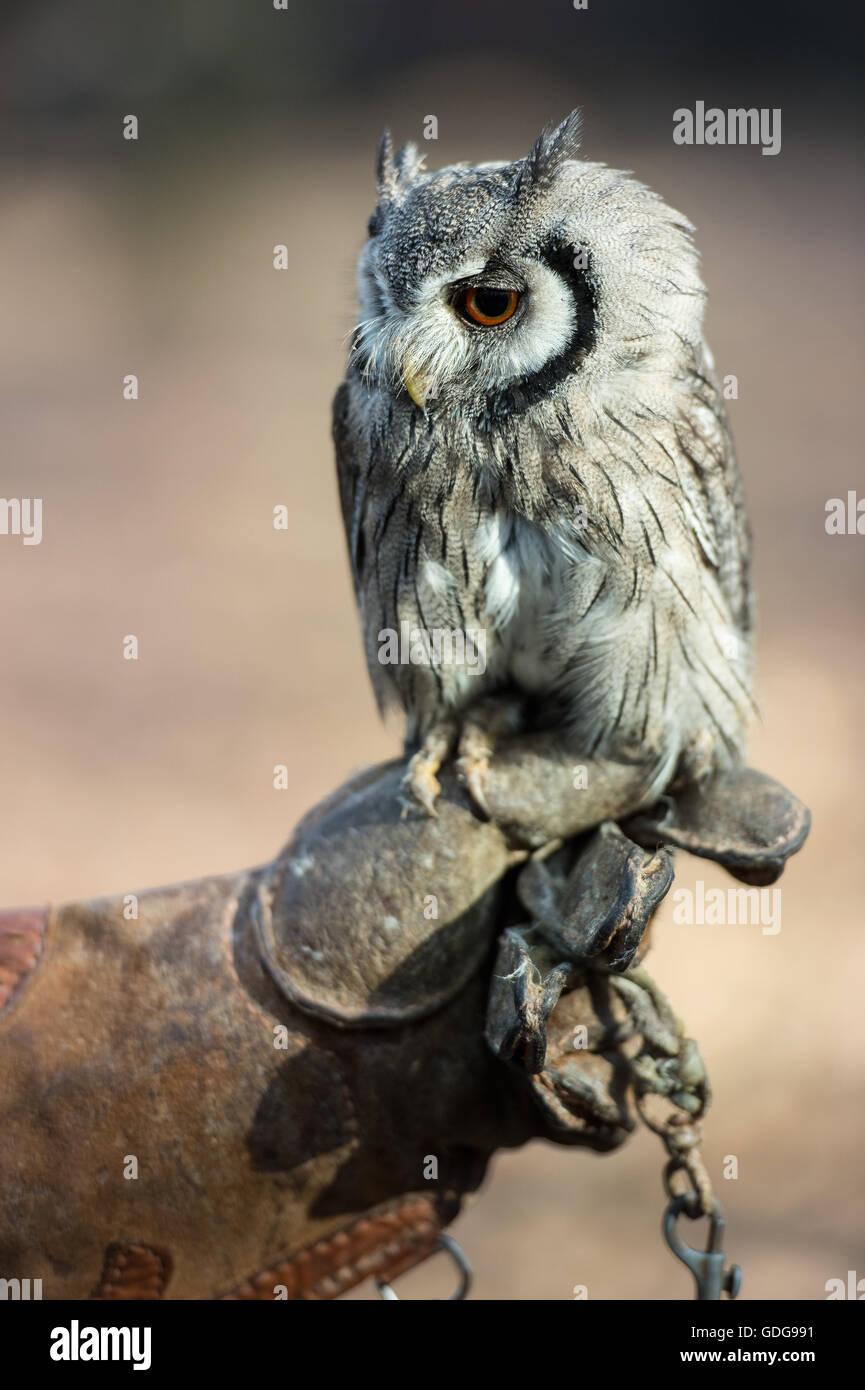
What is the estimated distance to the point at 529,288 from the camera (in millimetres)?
1891

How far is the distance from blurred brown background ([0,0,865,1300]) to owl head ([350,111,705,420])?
1.06ft

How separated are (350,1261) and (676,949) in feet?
9.31

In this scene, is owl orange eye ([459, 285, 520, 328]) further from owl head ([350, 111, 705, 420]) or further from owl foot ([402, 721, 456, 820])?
owl foot ([402, 721, 456, 820])

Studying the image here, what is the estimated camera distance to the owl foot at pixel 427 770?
1.96 m

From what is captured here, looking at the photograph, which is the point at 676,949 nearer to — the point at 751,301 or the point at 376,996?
the point at 376,996

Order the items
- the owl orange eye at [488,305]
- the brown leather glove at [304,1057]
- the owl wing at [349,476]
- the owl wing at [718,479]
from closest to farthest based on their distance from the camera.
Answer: the brown leather glove at [304,1057] < the owl orange eye at [488,305] < the owl wing at [718,479] < the owl wing at [349,476]

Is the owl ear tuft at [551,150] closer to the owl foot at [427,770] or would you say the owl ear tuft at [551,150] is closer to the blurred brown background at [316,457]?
the blurred brown background at [316,457]

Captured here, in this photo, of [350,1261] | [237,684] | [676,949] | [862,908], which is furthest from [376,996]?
[237,684]

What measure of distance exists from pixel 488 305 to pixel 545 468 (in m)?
0.28

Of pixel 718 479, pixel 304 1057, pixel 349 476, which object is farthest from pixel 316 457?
pixel 304 1057

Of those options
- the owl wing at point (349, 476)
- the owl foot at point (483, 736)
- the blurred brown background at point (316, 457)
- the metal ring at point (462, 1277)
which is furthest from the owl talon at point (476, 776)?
the blurred brown background at point (316, 457)

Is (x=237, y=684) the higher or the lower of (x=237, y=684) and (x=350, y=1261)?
the higher

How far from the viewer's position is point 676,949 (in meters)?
4.54
